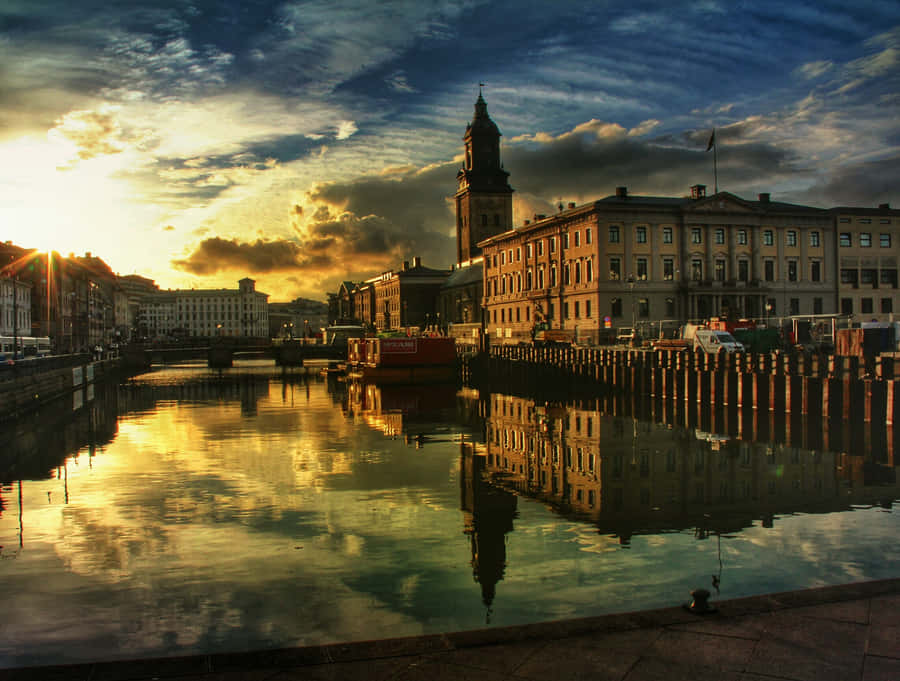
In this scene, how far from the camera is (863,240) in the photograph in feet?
294

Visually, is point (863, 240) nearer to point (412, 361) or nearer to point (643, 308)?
point (643, 308)

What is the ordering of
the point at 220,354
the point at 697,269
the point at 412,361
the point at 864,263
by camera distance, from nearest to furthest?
the point at 412,361 → the point at 697,269 → the point at 864,263 → the point at 220,354

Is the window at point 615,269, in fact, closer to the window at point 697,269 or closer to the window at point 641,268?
the window at point 641,268

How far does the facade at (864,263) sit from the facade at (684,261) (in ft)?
4.98

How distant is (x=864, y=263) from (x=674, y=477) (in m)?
83.7

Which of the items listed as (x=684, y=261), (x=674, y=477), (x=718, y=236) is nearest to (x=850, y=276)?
(x=718, y=236)

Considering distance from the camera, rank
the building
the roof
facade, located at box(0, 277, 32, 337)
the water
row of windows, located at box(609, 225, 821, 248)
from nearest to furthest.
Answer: the water
row of windows, located at box(609, 225, 821, 248)
facade, located at box(0, 277, 32, 337)
the roof
the building

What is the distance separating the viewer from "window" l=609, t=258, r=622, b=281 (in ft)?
270

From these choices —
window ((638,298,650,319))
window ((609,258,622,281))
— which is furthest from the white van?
window ((638,298,650,319))

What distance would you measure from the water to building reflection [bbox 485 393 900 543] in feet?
0.31

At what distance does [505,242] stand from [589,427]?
77.9 meters

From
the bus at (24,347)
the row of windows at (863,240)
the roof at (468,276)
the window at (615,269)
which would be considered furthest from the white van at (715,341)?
the roof at (468,276)

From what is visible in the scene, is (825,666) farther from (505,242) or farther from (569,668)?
(505,242)

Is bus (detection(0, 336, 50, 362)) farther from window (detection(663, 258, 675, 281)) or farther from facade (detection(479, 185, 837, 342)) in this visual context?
window (detection(663, 258, 675, 281))
